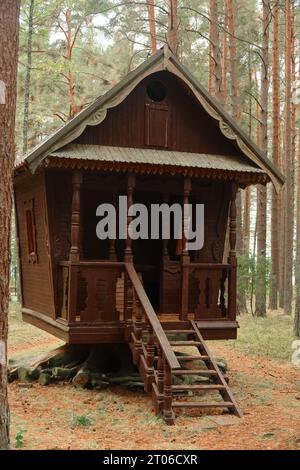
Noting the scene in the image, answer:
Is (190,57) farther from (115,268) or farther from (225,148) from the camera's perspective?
(115,268)

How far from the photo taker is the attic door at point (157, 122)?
429 inches

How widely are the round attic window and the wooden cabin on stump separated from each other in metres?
0.02

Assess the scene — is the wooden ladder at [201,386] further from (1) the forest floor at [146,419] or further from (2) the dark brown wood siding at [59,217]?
(2) the dark brown wood siding at [59,217]

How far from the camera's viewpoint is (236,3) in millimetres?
25578

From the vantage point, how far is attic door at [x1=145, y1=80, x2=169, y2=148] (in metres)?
10.9

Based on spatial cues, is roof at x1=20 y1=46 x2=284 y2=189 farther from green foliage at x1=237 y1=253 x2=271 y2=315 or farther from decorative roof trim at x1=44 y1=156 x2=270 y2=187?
green foliage at x1=237 y1=253 x2=271 y2=315

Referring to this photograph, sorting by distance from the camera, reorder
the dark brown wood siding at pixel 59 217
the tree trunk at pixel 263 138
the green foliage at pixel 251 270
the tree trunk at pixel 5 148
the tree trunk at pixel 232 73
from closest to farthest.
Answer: the tree trunk at pixel 5 148 < the dark brown wood siding at pixel 59 217 < the tree trunk at pixel 263 138 < the green foliage at pixel 251 270 < the tree trunk at pixel 232 73

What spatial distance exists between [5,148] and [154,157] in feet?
14.9

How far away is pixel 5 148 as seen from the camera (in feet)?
20.1

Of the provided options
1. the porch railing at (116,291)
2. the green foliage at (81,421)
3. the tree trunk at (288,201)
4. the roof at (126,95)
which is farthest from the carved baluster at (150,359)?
the tree trunk at (288,201)

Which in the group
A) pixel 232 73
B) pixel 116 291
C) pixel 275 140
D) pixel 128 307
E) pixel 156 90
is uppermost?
pixel 232 73

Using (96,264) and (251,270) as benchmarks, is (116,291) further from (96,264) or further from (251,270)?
(251,270)

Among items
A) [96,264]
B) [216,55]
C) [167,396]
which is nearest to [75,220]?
[96,264]

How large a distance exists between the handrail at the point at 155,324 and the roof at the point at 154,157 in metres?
1.85
